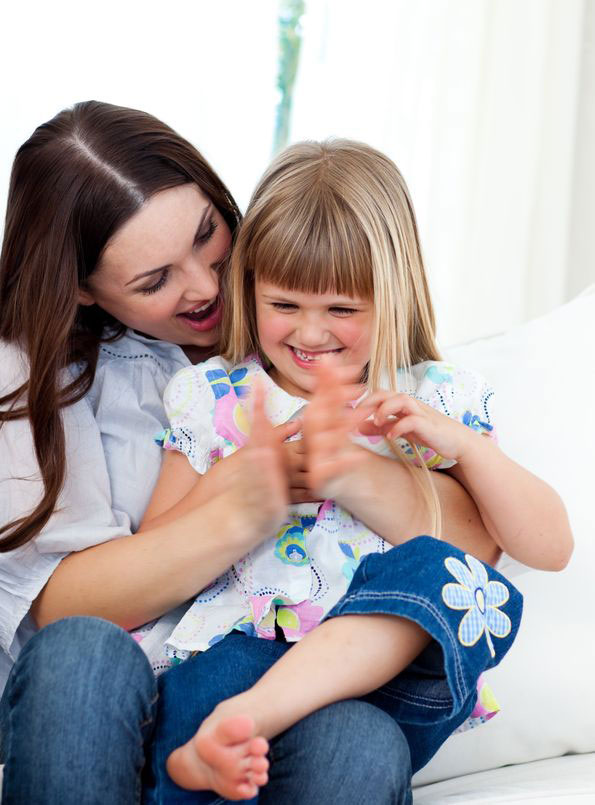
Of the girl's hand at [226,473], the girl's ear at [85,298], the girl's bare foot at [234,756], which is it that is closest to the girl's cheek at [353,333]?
the girl's hand at [226,473]

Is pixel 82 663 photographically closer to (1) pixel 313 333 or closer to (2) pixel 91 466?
(2) pixel 91 466

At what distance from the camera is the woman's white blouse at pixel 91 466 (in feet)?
3.38

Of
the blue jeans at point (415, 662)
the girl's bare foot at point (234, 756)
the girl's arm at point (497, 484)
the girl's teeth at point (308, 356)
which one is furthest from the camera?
the girl's teeth at point (308, 356)

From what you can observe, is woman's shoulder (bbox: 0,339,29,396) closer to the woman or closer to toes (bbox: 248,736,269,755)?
the woman

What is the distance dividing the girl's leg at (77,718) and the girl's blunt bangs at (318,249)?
1.33 feet

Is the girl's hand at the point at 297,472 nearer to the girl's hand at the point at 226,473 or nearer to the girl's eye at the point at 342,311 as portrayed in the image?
the girl's hand at the point at 226,473

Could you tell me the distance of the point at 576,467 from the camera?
3.99 feet

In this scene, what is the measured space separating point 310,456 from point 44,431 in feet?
1.19

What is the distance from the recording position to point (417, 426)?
37.9 inches

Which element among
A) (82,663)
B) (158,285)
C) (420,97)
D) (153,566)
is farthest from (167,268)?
(420,97)

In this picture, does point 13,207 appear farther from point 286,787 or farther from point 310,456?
point 286,787

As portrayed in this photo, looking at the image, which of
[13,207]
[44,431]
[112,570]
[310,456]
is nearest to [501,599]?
[310,456]

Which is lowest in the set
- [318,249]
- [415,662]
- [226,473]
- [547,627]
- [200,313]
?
[547,627]

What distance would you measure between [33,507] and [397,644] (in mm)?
408
